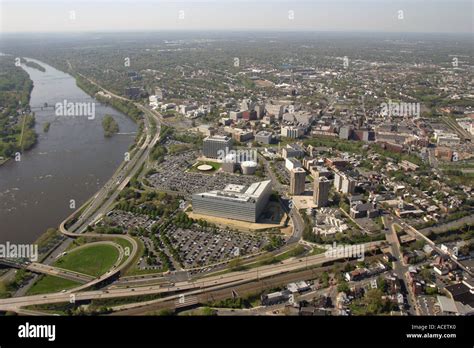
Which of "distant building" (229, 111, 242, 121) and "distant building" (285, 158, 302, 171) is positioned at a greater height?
"distant building" (229, 111, 242, 121)

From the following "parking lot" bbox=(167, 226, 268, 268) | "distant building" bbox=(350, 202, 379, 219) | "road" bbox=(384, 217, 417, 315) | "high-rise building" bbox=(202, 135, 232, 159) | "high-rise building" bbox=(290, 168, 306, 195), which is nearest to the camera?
"road" bbox=(384, 217, 417, 315)

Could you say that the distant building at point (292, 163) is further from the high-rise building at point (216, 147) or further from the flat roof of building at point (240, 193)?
the flat roof of building at point (240, 193)

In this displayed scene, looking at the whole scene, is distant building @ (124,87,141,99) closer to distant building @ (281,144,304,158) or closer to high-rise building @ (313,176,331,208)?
distant building @ (281,144,304,158)

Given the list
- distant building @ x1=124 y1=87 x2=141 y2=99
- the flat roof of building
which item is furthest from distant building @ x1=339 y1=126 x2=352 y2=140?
distant building @ x1=124 y1=87 x2=141 y2=99

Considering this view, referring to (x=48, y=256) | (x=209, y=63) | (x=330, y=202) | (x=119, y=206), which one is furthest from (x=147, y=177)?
(x=209, y=63)

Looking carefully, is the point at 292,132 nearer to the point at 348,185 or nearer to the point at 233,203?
the point at 348,185
